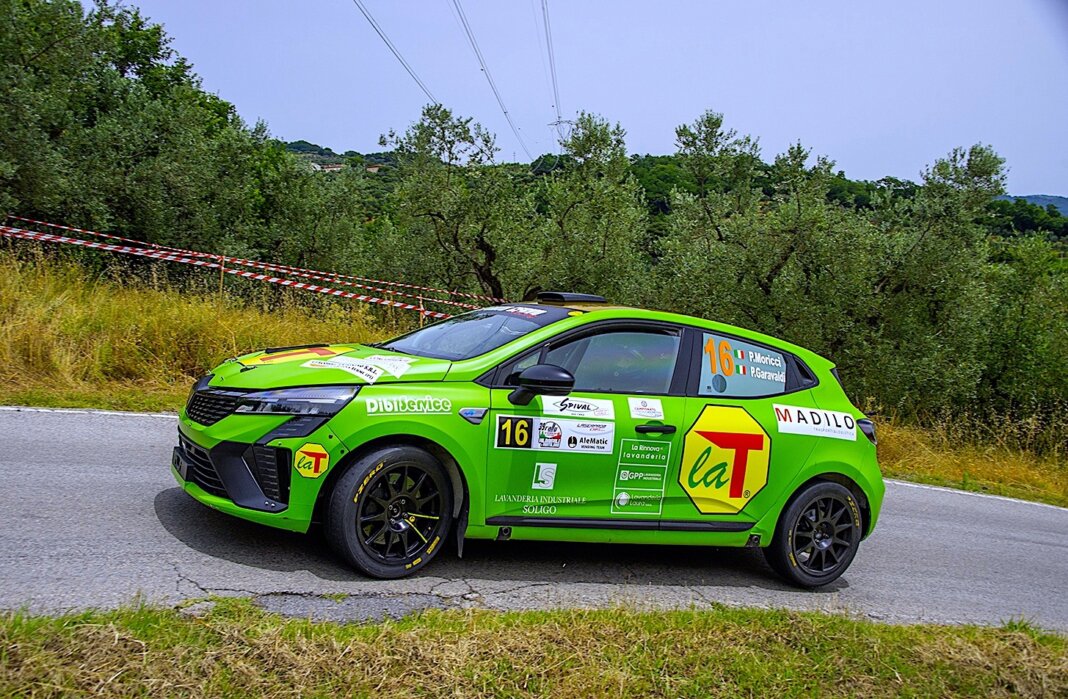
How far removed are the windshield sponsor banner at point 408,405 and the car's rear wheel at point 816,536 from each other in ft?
8.69

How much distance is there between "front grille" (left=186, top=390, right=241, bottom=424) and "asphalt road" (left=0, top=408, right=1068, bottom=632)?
2.48ft

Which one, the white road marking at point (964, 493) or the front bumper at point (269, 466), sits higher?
the front bumper at point (269, 466)

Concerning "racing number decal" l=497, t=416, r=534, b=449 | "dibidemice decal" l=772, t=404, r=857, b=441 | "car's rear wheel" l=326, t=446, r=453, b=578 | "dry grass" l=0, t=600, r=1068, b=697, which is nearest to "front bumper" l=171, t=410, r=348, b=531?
"car's rear wheel" l=326, t=446, r=453, b=578

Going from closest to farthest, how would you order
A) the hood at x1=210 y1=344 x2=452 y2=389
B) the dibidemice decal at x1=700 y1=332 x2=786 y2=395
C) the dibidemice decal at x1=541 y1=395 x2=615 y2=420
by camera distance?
the hood at x1=210 y1=344 x2=452 y2=389 → the dibidemice decal at x1=541 y1=395 x2=615 y2=420 → the dibidemice decal at x1=700 y1=332 x2=786 y2=395

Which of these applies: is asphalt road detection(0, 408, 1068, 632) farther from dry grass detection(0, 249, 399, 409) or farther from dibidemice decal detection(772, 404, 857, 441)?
dry grass detection(0, 249, 399, 409)

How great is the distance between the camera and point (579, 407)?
539 cm

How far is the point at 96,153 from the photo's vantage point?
70.7 feet

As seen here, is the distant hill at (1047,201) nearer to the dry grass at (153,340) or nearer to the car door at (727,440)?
the dry grass at (153,340)

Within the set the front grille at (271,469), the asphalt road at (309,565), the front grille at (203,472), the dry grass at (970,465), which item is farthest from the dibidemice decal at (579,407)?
the dry grass at (970,465)

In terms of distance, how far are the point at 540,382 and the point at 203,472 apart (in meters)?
2.04

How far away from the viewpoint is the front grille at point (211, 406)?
16.4 ft

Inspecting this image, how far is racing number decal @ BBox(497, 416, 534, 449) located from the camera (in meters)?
5.19

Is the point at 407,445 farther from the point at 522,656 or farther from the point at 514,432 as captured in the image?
the point at 522,656

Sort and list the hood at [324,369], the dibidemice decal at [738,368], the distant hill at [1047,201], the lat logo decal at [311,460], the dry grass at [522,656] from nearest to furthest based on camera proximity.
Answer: the dry grass at [522,656] < the lat logo decal at [311,460] < the hood at [324,369] < the dibidemice decal at [738,368] < the distant hill at [1047,201]
